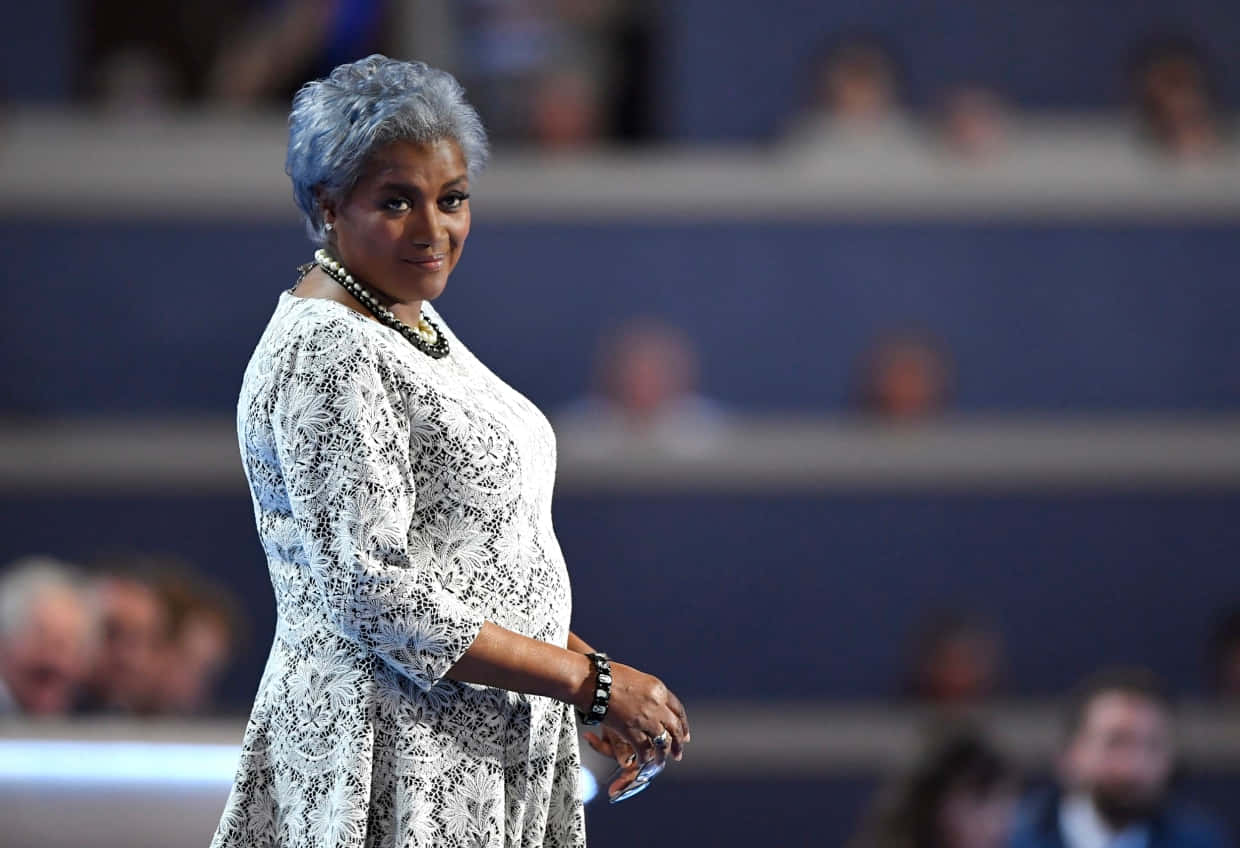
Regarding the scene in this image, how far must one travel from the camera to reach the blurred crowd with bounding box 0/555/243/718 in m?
3.30

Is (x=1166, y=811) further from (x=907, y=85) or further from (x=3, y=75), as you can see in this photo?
(x=3, y=75)

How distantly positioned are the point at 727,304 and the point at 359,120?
5.29m

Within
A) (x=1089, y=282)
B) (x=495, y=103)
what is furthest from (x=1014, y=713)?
(x=495, y=103)

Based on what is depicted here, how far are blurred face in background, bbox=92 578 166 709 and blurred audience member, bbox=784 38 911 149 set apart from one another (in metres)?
3.77

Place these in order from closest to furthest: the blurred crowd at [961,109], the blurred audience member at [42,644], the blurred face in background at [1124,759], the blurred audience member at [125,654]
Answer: the blurred audience member at [42,644] < the blurred audience member at [125,654] < the blurred face in background at [1124,759] < the blurred crowd at [961,109]

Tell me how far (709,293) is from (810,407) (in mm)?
567

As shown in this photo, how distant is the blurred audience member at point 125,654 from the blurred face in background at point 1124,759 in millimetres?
2046

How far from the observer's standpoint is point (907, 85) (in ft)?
22.9

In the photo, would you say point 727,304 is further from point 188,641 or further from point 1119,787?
point 188,641

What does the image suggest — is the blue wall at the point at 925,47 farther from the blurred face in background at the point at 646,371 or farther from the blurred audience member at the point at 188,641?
the blurred audience member at the point at 188,641

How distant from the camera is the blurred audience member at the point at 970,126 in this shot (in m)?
6.79

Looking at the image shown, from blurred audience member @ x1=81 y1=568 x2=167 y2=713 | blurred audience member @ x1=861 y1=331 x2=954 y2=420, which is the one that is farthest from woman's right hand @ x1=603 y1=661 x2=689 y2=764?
blurred audience member @ x1=861 y1=331 x2=954 y2=420

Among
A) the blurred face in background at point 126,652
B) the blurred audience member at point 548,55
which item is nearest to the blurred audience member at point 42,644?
the blurred face in background at point 126,652

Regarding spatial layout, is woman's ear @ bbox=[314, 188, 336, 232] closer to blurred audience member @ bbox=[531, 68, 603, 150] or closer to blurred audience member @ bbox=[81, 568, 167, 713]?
blurred audience member @ bbox=[81, 568, 167, 713]
